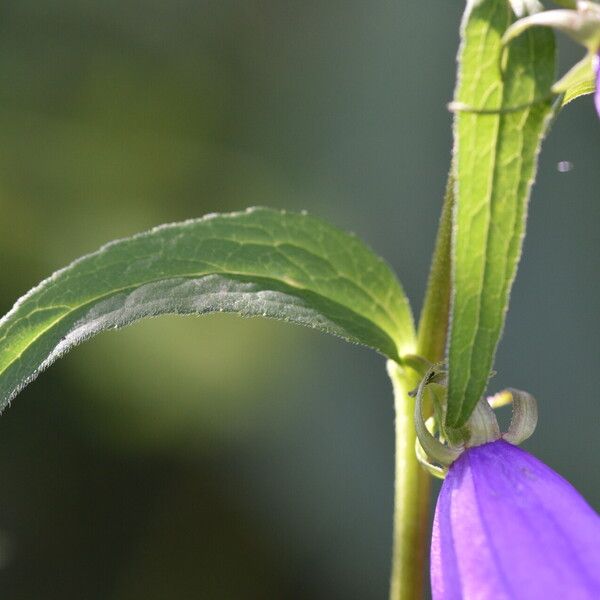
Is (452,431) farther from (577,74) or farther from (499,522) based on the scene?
(577,74)

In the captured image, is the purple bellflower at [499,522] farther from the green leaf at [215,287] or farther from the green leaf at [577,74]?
the green leaf at [577,74]

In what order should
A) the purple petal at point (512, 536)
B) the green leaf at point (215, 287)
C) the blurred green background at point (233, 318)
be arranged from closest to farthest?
1. the purple petal at point (512, 536)
2. the green leaf at point (215, 287)
3. the blurred green background at point (233, 318)

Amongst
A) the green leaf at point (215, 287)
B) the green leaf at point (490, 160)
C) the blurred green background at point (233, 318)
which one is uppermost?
the green leaf at point (490, 160)

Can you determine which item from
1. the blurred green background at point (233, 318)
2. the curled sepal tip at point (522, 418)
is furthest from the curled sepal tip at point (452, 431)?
the blurred green background at point (233, 318)

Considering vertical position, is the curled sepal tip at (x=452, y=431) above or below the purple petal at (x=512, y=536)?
above

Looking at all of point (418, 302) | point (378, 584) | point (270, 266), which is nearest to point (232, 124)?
point (418, 302)

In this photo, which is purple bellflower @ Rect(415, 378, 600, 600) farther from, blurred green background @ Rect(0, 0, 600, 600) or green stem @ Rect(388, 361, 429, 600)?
blurred green background @ Rect(0, 0, 600, 600)
